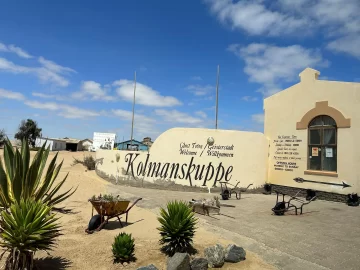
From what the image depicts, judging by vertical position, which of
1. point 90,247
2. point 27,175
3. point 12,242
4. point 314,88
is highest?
point 314,88

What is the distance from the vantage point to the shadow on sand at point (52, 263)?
518 cm

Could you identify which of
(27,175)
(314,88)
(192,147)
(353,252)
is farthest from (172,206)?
(314,88)

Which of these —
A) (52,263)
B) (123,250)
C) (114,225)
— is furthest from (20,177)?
(114,225)

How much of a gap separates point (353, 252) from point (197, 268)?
11.9 ft

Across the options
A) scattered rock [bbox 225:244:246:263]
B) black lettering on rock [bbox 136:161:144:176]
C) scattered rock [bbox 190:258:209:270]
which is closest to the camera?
scattered rock [bbox 190:258:209:270]

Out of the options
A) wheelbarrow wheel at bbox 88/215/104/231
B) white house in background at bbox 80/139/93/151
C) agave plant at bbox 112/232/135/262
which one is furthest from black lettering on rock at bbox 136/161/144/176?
white house in background at bbox 80/139/93/151

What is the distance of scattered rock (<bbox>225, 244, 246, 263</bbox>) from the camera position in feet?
18.0

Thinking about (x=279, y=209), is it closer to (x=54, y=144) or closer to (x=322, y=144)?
(x=322, y=144)

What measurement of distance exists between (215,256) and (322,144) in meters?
9.86

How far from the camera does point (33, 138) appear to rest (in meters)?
62.5

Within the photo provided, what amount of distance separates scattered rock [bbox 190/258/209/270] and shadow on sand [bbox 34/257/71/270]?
2.35m

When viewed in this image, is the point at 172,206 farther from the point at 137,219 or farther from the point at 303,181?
the point at 303,181

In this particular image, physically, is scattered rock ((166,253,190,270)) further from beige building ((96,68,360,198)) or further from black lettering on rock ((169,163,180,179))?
black lettering on rock ((169,163,180,179))

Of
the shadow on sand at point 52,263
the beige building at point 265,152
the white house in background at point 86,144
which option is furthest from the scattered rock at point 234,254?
the white house in background at point 86,144
